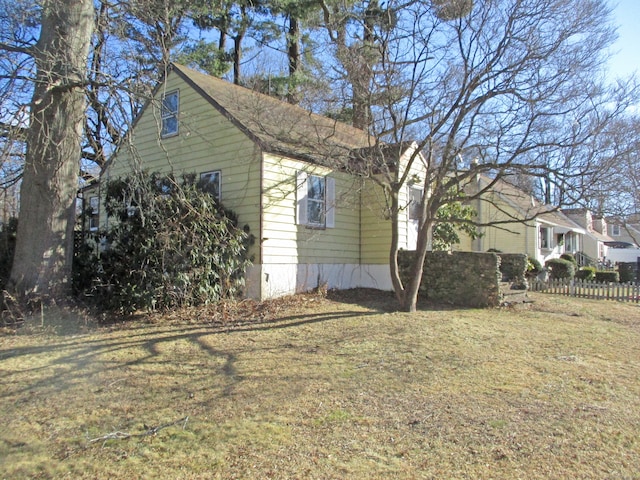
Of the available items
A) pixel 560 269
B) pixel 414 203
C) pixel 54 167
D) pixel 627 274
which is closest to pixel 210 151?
pixel 54 167

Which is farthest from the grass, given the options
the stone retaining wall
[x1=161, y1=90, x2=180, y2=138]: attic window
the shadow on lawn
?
[x1=161, y1=90, x2=180, y2=138]: attic window

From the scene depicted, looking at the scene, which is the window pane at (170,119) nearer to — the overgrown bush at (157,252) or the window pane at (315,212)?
the overgrown bush at (157,252)

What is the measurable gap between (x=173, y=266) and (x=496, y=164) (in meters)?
6.57

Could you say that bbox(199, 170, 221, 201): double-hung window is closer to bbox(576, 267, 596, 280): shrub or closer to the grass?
the grass

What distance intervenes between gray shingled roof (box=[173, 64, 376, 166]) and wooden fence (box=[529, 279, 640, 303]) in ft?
30.8

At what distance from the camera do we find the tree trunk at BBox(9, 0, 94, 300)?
8297 millimetres

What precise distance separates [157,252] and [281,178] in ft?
13.8

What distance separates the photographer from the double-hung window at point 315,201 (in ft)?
40.7

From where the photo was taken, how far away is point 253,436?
14.1 ft

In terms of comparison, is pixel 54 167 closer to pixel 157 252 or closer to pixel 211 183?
pixel 157 252

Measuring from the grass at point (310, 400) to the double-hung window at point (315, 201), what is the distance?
13.8 feet

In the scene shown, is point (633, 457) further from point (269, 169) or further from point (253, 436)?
point (269, 169)

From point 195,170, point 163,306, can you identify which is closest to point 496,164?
point 163,306

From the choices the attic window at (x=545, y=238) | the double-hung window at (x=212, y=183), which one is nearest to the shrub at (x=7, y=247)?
the double-hung window at (x=212, y=183)
